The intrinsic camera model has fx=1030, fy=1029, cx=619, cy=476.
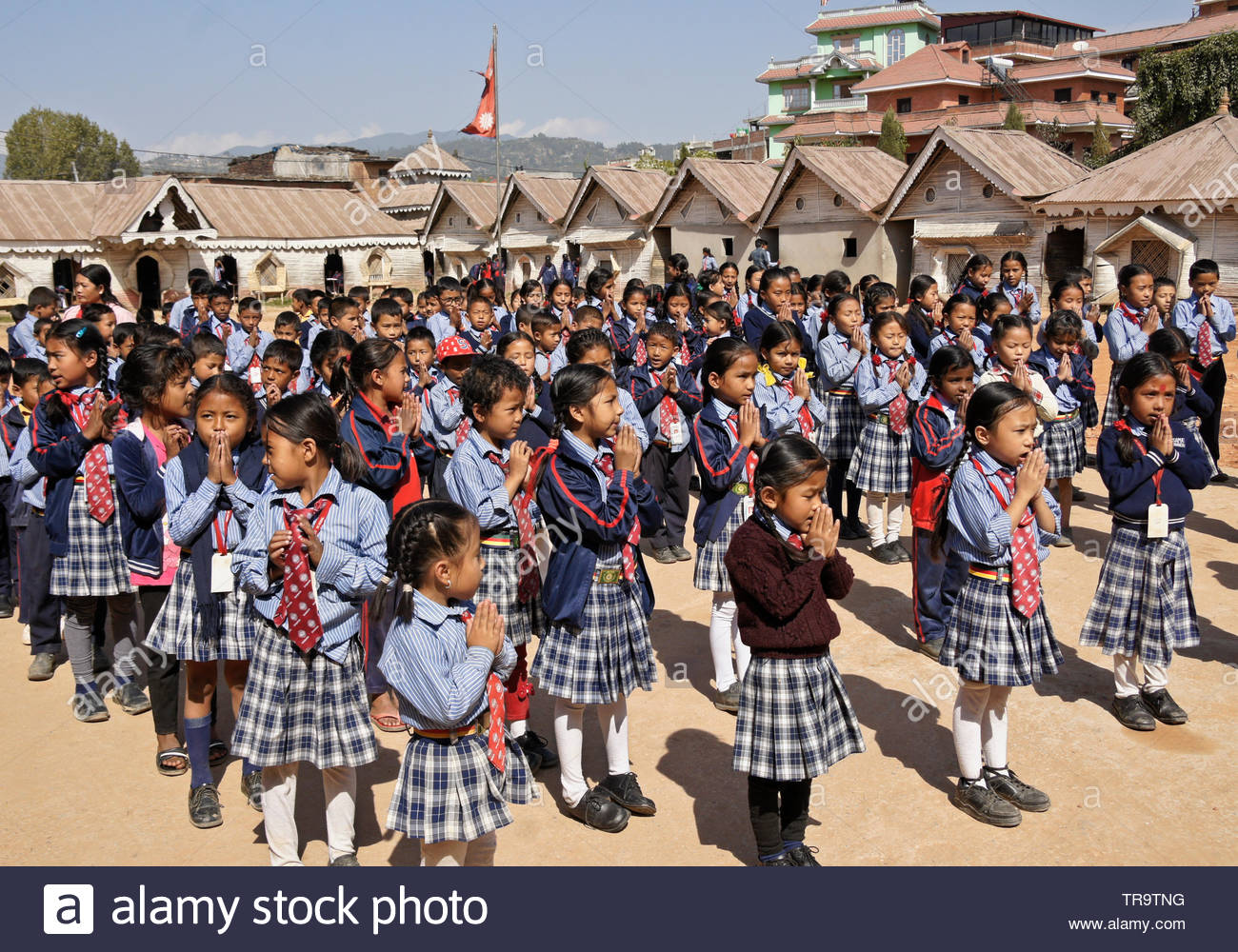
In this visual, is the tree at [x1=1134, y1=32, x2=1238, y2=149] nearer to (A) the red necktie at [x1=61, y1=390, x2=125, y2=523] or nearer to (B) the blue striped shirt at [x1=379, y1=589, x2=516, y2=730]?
(A) the red necktie at [x1=61, y1=390, x2=125, y2=523]

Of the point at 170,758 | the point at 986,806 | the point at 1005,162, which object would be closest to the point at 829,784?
the point at 986,806

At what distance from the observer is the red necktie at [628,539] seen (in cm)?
405

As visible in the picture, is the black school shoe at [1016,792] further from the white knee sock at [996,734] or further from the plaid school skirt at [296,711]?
the plaid school skirt at [296,711]

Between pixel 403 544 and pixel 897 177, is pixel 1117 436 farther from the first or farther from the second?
pixel 897 177

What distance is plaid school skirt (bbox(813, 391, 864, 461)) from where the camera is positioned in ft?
25.4

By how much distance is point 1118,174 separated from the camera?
770 inches

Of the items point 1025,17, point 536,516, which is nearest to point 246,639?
point 536,516

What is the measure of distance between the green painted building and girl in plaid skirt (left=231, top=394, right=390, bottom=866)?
54865 mm

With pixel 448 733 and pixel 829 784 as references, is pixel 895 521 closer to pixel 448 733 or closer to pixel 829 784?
pixel 829 784

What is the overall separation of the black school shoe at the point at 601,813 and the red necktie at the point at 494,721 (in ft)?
3.26

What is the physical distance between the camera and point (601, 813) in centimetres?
414

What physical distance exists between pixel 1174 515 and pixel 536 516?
3121mm

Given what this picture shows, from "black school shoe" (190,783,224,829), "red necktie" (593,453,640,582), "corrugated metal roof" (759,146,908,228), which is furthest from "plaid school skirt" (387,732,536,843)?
"corrugated metal roof" (759,146,908,228)

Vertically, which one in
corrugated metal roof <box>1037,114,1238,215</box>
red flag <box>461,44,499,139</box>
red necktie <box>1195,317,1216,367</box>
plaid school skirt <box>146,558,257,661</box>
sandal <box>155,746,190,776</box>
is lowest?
sandal <box>155,746,190,776</box>
